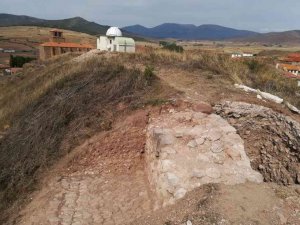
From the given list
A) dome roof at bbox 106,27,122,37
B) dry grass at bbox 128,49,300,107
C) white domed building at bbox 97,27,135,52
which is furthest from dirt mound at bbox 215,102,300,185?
dome roof at bbox 106,27,122,37

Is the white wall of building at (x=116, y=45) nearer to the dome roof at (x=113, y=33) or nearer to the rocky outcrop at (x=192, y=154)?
the dome roof at (x=113, y=33)

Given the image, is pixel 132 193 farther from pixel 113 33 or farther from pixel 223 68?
pixel 113 33

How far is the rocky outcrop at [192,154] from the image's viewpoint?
20.4ft

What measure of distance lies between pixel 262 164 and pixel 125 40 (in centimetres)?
1866

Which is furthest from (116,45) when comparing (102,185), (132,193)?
(132,193)

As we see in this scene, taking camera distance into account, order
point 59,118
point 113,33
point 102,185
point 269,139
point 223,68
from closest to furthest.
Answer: point 102,185
point 269,139
point 59,118
point 223,68
point 113,33

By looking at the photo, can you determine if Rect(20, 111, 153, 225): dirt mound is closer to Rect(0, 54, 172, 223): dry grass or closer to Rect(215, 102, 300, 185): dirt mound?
Rect(0, 54, 172, 223): dry grass

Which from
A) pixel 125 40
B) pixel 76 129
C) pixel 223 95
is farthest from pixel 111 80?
pixel 125 40

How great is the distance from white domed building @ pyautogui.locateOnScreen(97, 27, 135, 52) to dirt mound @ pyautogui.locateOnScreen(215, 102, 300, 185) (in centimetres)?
1620

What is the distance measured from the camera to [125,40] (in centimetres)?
2438

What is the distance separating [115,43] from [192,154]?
18.6 metres

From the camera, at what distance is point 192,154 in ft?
22.7

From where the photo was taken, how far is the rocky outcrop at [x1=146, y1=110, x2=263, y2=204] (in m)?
6.22

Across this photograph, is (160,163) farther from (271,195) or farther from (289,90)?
(289,90)
